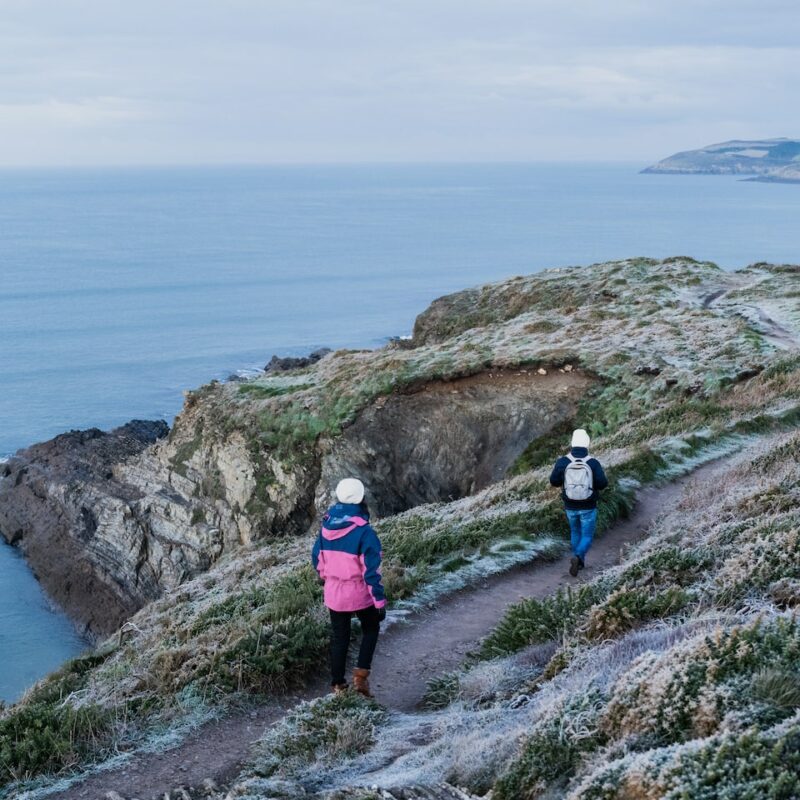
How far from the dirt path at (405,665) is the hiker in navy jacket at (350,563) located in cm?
102

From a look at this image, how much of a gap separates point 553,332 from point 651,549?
73.2 feet

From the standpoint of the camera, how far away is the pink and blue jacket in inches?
338

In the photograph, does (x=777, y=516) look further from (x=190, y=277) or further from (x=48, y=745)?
(x=190, y=277)

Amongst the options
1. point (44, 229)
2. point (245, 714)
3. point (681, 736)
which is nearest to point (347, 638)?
point (245, 714)

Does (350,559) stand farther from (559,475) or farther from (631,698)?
(559,475)

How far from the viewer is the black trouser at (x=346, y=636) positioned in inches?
351

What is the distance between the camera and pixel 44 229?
158500 millimetres

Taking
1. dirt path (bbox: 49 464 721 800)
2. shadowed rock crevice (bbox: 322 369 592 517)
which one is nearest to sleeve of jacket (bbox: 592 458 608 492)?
dirt path (bbox: 49 464 721 800)

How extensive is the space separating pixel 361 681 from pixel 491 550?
17.0 feet

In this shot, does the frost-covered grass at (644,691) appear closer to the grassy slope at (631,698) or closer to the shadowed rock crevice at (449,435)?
the grassy slope at (631,698)

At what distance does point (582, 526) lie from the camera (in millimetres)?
13141

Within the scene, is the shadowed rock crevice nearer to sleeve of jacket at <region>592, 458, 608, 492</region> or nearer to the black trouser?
sleeve of jacket at <region>592, 458, 608, 492</region>

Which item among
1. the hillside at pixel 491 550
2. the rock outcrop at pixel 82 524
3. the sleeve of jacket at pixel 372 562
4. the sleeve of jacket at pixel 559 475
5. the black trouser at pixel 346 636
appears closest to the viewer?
the hillside at pixel 491 550

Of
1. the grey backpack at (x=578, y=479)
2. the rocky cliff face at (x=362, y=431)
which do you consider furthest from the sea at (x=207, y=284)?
the grey backpack at (x=578, y=479)
